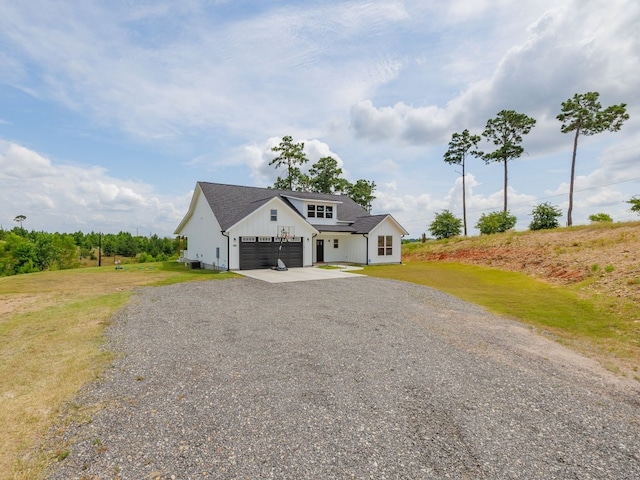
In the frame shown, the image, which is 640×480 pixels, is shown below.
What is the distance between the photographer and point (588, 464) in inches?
144

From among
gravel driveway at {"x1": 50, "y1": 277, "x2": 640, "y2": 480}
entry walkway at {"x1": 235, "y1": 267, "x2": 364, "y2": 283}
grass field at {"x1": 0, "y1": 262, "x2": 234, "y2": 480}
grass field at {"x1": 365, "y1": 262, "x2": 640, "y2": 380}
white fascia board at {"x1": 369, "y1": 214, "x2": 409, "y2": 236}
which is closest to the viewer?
gravel driveway at {"x1": 50, "y1": 277, "x2": 640, "y2": 480}

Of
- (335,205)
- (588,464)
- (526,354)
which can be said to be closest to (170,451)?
(588,464)

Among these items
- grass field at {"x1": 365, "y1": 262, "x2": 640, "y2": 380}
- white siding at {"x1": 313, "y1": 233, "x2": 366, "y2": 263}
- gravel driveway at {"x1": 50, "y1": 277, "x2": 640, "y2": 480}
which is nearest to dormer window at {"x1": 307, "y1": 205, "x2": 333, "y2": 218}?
white siding at {"x1": 313, "y1": 233, "x2": 366, "y2": 263}

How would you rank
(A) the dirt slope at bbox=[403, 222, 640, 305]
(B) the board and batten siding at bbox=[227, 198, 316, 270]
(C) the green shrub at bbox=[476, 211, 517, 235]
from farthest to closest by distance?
(C) the green shrub at bbox=[476, 211, 517, 235]
(B) the board and batten siding at bbox=[227, 198, 316, 270]
(A) the dirt slope at bbox=[403, 222, 640, 305]

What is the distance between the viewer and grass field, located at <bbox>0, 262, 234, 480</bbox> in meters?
3.71

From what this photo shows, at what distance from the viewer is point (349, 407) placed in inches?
184

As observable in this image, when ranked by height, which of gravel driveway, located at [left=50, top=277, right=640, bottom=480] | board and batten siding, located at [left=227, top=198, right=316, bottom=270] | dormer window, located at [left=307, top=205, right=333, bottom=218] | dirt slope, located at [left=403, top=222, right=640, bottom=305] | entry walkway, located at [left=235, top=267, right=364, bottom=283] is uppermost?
dormer window, located at [left=307, top=205, right=333, bottom=218]

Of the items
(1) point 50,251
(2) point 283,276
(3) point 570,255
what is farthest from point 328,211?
(1) point 50,251

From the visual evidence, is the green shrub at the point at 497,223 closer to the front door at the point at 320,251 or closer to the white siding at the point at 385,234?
the white siding at the point at 385,234

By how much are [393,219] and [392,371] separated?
73.4ft

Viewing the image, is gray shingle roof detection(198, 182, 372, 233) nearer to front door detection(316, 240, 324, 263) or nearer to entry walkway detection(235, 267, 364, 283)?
front door detection(316, 240, 324, 263)

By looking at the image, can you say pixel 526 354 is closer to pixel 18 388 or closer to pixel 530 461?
pixel 530 461

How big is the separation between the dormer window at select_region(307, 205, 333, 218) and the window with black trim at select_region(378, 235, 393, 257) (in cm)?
481

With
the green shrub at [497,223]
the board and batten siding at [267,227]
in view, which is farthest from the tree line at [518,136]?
the board and batten siding at [267,227]
